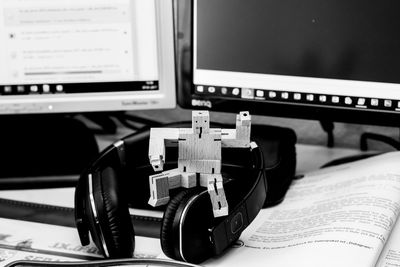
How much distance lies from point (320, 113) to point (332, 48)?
7 centimetres

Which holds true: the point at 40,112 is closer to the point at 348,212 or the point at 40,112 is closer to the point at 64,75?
the point at 64,75

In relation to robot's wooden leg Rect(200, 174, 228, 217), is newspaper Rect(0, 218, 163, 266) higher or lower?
lower

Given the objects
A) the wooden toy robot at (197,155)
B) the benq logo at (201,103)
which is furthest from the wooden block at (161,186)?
the benq logo at (201,103)

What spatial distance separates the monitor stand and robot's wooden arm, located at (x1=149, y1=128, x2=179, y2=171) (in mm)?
230

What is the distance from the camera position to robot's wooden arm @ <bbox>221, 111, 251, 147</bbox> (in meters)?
0.46

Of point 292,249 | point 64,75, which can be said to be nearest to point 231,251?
point 292,249

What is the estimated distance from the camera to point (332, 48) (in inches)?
23.2

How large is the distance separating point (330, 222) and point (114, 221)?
0.19 m

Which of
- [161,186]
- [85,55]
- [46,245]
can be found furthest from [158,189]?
[85,55]

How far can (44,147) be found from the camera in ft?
Answer: 2.29

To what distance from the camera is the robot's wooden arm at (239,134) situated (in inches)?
18.0

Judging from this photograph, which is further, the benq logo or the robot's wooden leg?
the benq logo

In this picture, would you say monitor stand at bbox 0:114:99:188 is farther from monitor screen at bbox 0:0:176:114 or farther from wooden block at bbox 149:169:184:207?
wooden block at bbox 149:169:184:207

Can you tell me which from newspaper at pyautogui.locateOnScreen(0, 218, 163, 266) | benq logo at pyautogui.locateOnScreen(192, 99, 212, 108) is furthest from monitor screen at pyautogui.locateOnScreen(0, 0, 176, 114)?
newspaper at pyautogui.locateOnScreen(0, 218, 163, 266)
